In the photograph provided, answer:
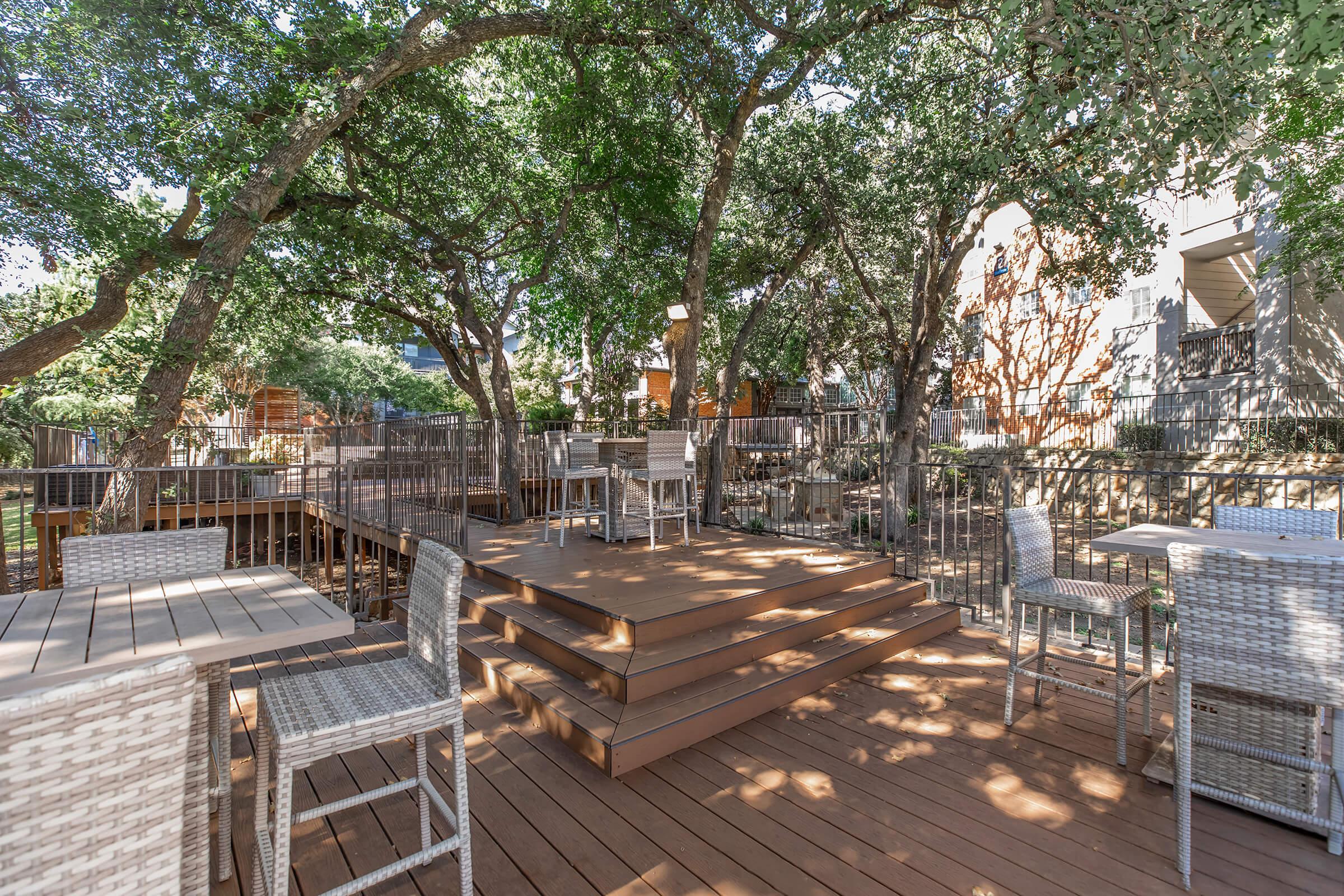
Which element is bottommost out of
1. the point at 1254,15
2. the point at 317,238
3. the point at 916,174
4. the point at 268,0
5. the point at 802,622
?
the point at 802,622

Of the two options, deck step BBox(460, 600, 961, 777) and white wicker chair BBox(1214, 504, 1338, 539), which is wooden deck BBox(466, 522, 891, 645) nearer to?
deck step BBox(460, 600, 961, 777)

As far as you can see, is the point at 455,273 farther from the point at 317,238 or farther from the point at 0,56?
the point at 0,56

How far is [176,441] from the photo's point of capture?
35.5 feet

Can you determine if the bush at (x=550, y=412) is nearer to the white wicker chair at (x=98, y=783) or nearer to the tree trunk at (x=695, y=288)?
the tree trunk at (x=695, y=288)

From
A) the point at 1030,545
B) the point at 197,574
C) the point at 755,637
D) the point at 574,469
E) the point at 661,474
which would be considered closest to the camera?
the point at 197,574

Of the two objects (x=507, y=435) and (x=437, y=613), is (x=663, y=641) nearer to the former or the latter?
(x=437, y=613)

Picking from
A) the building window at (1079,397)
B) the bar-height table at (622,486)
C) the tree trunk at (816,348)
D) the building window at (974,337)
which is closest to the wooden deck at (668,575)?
the bar-height table at (622,486)

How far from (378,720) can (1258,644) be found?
10.1 ft

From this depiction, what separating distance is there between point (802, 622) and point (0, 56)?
27.6ft

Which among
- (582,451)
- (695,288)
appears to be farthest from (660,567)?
(695,288)

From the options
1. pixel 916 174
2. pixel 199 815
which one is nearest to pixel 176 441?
pixel 199 815

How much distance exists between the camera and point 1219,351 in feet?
41.7

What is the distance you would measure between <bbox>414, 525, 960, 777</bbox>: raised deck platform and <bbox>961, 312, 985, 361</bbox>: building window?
16.6 meters

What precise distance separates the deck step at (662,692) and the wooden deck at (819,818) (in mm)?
89
